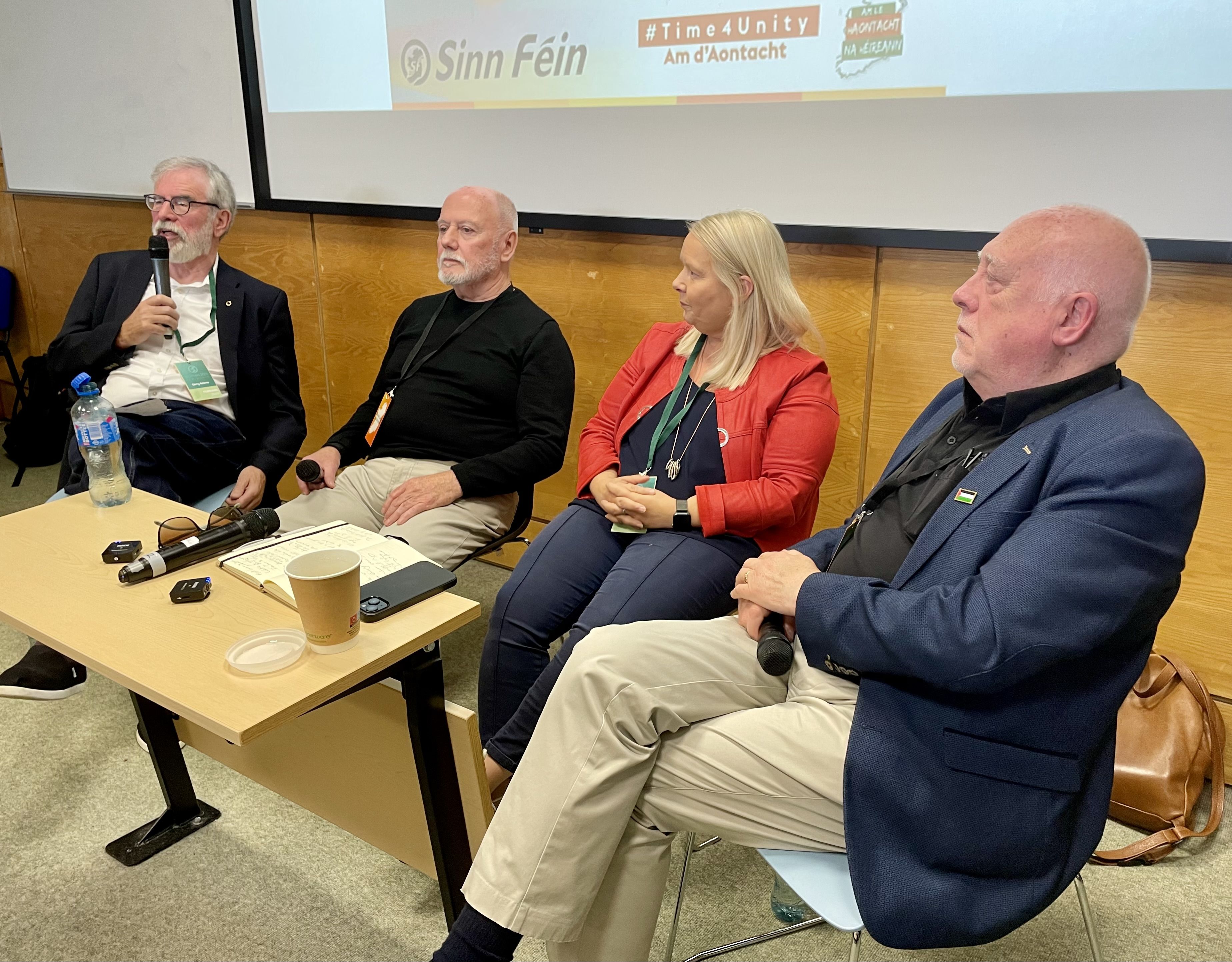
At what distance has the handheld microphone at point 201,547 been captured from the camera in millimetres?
1551

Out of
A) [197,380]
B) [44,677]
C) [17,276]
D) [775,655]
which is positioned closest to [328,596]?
[775,655]

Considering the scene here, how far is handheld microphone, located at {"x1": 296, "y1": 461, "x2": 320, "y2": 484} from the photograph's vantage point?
242 centimetres

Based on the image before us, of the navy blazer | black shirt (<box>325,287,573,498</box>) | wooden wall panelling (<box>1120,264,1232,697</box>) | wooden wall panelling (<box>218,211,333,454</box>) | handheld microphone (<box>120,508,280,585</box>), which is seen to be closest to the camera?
the navy blazer

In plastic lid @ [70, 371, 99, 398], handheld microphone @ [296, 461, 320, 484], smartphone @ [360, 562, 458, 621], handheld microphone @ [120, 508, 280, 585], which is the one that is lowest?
handheld microphone @ [296, 461, 320, 484]

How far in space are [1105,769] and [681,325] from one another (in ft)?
4.53

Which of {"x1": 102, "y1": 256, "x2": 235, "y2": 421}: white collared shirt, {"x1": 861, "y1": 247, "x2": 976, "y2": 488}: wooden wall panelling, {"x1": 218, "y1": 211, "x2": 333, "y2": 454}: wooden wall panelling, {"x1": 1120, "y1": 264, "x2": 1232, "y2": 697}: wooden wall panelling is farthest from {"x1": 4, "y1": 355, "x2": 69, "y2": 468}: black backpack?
{"x1": 1120, "y1": 264, "x2": 1232, "y2": 697}: wooden wall panelling

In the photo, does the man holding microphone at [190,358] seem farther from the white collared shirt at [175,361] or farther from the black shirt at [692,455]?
the black shirt at [692,455]

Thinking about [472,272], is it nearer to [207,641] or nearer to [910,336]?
[910,336]

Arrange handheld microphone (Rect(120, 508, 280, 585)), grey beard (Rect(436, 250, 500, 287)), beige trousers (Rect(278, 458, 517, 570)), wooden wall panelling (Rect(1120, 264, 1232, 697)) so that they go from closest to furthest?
handheld microphone (Rect(120, 508, 280, 585)) → wooden wall panelling (Rect(1120, 264, 1232, 697)) → beige trousers (Rect(278, 458, 517, 570)) → grey beard (Rect(436, 250, 500, 287))

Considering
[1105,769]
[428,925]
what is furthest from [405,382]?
[1105,769]

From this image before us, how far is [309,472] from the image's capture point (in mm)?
2436

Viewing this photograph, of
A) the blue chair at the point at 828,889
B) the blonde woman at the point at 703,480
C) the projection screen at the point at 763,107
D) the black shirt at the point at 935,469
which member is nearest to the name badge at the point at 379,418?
the blonde woman at the point at 703,480

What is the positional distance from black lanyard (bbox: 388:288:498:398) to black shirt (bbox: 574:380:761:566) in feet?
2.17

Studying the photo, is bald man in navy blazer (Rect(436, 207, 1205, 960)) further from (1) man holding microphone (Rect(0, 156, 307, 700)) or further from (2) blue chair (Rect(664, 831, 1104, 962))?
(1) man holding microphone (Rect(0, 156, 307, 700))
